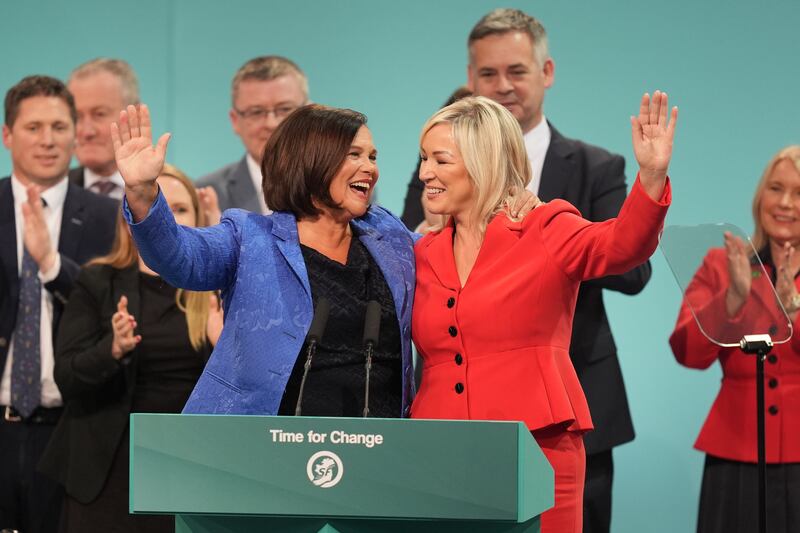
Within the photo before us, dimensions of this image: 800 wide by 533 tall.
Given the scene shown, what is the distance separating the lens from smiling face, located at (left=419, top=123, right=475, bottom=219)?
3.09 metres

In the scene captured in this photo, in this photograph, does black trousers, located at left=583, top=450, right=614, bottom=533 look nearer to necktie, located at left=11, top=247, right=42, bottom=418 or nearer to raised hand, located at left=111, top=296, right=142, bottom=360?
raised hand, located at left=111, top=296, right=142, bottom=360

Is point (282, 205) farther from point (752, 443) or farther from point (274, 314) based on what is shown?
point (752, 443)

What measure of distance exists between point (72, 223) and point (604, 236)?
2.71 meters

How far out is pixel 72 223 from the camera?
4883mm

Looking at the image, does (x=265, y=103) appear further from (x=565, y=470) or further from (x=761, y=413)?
(x=565, y=470)

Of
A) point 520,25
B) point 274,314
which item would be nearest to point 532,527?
point 274,314

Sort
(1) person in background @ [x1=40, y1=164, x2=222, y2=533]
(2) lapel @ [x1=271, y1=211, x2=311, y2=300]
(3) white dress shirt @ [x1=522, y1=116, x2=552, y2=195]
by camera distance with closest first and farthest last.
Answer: (2) lapel @ [x1=271, y1=211, x2=311, y2=300], (1) person in background @ [x1=40, y1=164, x2=222, y2=533], (3) white dress shirt @ [x1=522, y1=116, x2=552, y2=195]

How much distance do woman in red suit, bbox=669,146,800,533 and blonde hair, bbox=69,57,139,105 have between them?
3068 mm

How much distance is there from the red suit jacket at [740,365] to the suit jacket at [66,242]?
2.24 meters

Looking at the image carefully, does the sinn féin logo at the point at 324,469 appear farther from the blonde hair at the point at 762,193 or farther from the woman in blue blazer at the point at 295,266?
the blonde hair at the point at 762,193

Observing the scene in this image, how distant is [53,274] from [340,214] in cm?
177

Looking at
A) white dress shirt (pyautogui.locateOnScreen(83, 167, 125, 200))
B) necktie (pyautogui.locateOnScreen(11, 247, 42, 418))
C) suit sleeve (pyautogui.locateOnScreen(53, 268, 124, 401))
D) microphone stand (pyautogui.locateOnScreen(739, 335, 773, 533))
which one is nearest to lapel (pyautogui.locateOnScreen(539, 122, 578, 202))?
microphone stand (pyautogui.locateOnScreen(739, 335, 773, 533))

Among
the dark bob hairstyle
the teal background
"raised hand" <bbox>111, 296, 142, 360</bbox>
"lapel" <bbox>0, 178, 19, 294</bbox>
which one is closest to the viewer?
the dark bob hairstyle

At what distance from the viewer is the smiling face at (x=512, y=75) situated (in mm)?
4488
